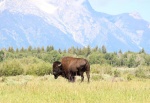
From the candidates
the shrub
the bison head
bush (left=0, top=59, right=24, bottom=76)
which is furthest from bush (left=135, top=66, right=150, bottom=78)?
the bison head

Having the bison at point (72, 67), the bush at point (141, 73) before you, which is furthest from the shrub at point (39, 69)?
the bison at point (72, 67)

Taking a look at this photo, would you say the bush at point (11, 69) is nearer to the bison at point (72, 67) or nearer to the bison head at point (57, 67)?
the bison head at point (57, 67)

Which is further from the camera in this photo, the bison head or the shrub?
the shrub

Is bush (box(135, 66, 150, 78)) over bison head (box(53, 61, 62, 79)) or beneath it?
beneath

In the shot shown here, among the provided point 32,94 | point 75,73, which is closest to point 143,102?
point 32,94

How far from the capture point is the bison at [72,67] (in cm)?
2136

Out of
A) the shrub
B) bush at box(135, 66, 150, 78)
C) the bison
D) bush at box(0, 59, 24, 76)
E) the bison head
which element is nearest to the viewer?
the bison

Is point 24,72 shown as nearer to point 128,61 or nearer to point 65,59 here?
point 65,59

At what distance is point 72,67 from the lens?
21672 mm

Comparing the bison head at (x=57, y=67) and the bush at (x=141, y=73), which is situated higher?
the bison head at (x=57, y=67)

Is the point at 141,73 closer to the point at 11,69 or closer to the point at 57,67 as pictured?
the point at 11,69

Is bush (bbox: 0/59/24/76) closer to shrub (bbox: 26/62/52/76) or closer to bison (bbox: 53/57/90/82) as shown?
shrub (bbox: 26/62/52/76)

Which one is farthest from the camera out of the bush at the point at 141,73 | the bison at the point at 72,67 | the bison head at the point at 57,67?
the bush at the point at 141,73

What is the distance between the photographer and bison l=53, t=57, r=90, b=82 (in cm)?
2136
